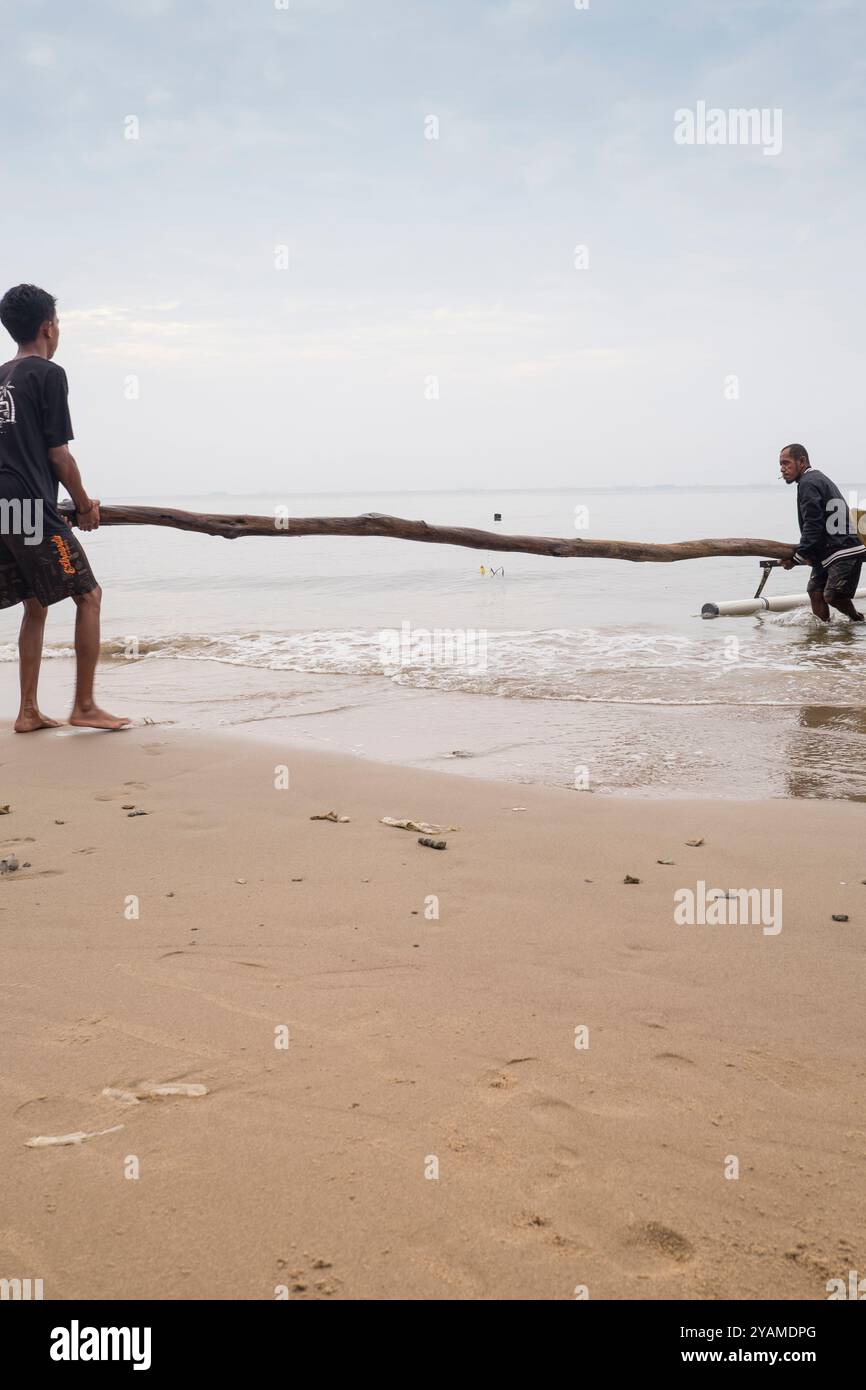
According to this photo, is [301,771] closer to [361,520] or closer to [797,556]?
[361,520]

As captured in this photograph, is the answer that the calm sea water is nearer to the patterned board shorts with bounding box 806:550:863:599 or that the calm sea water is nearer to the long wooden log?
the patterned board shorts with bounding box 806:550:863:599

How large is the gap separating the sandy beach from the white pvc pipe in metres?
10.2

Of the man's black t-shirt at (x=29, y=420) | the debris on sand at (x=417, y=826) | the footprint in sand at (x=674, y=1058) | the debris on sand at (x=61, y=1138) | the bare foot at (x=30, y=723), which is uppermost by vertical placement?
the man's black t-shirt at (x=29, y=420)

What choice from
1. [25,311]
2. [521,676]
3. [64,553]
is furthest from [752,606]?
[25,311]

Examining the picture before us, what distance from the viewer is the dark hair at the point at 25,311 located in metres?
5.03

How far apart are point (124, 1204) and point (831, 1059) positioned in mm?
1411

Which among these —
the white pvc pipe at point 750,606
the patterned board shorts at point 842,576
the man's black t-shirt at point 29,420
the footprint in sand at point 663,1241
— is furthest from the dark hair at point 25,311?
the white pvc pipe at point 750,606

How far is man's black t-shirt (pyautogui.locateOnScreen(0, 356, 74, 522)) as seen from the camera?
16.5 ft

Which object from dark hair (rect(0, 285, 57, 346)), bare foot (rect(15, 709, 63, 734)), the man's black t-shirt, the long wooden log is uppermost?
dark hair (rect(0, 285, 57, 346))

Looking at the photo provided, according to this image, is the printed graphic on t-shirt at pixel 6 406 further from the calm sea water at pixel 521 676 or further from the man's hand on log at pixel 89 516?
the calm sea water at pixel 521 676

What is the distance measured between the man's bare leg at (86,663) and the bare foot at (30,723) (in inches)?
7.0

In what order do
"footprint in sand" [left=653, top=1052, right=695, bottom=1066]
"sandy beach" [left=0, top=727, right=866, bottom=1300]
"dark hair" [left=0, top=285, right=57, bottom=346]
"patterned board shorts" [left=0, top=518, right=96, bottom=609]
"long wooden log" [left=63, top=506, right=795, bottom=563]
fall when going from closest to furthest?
1. "sandy beach" [left=0, top=727, right=866, bottom=1300]
2. "footprint in sand" [left=653, top=1052, right=695, bottom=1066]
3. "dark hair" [left=0, top=285, right=57, bottom=346]
4. "patterned board shorts" [left=0, top=518, right=96, bottom=609]
5. "long wooden log" [left=63, top=506, right=795, bottom=563]

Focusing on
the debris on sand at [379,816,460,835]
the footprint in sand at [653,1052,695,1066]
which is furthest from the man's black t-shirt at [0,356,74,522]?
the footprint in sand at [653,1052,695,1066]
